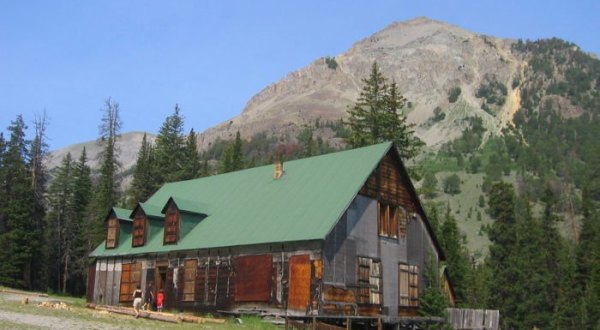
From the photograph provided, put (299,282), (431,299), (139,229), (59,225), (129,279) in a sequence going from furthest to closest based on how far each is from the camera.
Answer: (59,225)
(139,229)
(129,279)
(431,299)
(299,282)

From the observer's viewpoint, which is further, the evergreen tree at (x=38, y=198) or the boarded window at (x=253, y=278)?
the evergreen tree at (x=38, y=198)

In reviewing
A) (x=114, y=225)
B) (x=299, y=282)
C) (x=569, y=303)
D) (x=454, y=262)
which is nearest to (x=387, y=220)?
(x=299, y=282)

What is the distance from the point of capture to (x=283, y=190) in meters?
38.9

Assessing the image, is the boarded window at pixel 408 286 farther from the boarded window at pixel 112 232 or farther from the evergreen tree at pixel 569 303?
the evergreen tree at pixel 569 303

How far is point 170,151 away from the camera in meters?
83.1

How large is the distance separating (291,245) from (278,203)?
476cm

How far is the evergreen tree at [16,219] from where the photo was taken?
2621 inches

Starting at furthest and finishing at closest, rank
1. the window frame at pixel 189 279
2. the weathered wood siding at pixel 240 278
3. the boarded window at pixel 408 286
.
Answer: the window frame at pixel 189 279, the boarded window at pixel 408 286, the weathered wood siding at pixel 240 278

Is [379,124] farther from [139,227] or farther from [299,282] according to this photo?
[299,282]

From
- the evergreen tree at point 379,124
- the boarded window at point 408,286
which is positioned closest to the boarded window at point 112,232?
the boarded window at point 408,286

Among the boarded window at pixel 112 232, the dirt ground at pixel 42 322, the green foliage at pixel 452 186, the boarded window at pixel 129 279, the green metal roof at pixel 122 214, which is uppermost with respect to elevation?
the green foliage at pixel 452 186

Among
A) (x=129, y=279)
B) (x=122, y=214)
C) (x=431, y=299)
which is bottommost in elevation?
(x=431, y=299)

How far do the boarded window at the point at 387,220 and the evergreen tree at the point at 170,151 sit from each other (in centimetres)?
4587

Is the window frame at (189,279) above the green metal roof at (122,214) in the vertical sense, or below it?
below
